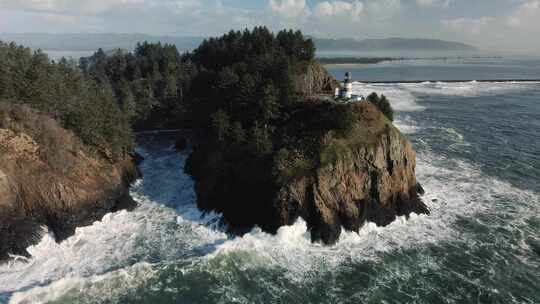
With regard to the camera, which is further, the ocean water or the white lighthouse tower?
the white lighthouse tower

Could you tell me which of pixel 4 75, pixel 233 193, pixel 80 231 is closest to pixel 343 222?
pixel 233 193

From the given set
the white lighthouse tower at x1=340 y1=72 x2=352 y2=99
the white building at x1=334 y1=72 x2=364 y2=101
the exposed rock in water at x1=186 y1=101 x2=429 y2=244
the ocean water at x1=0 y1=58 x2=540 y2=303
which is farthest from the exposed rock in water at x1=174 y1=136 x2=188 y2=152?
the white lighthouse tower at x1=340 y1=72 x2=352 y2=99

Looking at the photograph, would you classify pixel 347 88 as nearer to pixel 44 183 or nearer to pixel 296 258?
pixel 296 258

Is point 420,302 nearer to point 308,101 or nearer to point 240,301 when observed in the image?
point 240,301

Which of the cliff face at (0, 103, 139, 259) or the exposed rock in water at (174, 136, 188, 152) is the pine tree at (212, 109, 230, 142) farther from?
the exposed rock in water at (174, 136, 188, 152)

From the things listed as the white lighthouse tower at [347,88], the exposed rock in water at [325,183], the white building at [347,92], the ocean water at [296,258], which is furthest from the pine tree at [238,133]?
the white lighthouse tower at [347,88]

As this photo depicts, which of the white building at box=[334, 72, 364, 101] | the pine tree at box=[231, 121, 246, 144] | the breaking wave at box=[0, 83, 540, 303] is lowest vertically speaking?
the breaking wave at box=[0, 83, 540, 303]
